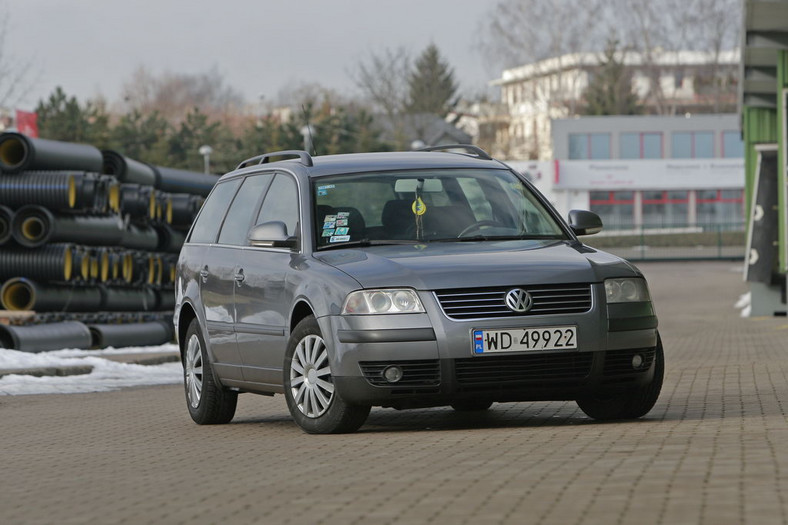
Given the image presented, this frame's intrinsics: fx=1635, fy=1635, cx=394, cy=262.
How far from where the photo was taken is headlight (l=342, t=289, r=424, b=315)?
346 inches

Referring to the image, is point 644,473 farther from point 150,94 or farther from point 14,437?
point 150,94

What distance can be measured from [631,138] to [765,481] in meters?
94.8

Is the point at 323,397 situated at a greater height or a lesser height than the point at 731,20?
lesser

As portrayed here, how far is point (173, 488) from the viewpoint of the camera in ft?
22.7

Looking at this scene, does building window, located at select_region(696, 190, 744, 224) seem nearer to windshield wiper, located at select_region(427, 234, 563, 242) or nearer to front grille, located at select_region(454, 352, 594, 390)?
windshield wiper, located at select_region(427, 234, 563, 242)

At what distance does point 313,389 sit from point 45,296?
47.1ft

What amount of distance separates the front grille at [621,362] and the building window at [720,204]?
89.0 m

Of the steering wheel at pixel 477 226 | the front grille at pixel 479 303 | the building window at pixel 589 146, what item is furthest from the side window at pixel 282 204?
the building window at pixel 589 146

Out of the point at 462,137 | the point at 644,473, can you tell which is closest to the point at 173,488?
the point at 644,473

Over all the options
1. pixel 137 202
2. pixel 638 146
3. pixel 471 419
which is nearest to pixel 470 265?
pixel 471 419

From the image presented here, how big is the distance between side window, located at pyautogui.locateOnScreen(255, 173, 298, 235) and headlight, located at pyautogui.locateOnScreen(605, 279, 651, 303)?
6.66ft

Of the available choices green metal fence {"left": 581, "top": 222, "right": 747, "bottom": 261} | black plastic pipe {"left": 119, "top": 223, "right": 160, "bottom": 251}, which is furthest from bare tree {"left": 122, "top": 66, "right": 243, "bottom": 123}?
black plastic pipe {"left": 119, "top": 223, "right": 160, "bottom": 251}

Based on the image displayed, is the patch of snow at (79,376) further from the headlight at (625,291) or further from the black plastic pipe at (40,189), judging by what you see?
the headlight at (625,291)

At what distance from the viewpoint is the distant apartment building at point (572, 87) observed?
10231 cm
